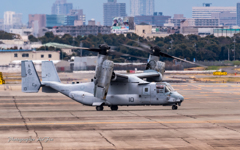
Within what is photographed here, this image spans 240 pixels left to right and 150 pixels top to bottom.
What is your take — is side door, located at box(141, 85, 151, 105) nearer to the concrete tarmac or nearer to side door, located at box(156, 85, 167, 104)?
side door, located at box(156, 85, 167, 104)

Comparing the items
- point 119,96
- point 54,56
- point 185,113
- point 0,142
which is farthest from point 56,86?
point 54,56

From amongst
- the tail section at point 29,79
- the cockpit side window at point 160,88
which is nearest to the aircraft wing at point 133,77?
the cockpit side window at point 160,88

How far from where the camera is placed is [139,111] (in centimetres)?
3941

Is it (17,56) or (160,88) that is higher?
(160,88)

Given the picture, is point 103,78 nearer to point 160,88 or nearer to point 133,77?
point 133,77

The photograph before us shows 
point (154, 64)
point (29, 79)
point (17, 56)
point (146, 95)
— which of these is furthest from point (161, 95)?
point (17, 56)

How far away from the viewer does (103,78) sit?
1452 inches

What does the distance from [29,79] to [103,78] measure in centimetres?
958

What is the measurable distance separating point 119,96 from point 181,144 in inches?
631

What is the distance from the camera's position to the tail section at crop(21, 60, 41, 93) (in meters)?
42.9

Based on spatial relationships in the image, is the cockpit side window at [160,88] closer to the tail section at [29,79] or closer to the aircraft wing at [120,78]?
the aircraft wing at [120,78]

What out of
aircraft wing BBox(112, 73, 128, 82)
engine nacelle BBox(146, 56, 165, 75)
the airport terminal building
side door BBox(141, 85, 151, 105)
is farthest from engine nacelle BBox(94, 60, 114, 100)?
the airport terminal building

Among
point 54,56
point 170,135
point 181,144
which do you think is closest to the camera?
point 181,144

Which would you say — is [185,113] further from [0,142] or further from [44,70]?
[0,142]
